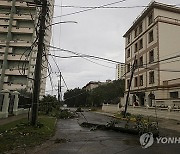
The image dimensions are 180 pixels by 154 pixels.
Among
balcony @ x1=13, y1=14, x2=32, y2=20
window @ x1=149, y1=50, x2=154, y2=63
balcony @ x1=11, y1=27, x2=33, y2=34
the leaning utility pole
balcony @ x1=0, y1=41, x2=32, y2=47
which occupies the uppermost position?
balcony @ x1=13, y1=14, x2=32, y2=20

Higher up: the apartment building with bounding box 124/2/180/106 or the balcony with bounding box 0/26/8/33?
the balcony with bounding box 0/26/8/33

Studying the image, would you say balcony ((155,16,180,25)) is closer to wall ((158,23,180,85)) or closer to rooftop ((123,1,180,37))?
wall ((158,23,180,85))

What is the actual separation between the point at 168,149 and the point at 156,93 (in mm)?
21511

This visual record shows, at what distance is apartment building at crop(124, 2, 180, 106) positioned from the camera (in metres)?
27.4

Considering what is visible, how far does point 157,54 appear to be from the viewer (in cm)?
2836

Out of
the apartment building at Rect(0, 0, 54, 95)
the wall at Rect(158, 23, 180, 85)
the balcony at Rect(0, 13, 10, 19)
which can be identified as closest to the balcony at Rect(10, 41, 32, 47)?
the apartment building at Rect(0, 0, 54, 95)

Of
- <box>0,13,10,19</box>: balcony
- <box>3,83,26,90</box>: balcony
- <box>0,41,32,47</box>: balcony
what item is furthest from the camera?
<box>0,13,10,19</box>: balcony

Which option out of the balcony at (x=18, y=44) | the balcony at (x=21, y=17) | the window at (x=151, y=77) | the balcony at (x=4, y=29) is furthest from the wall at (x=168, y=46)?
the balcony at (x=4, y=29)

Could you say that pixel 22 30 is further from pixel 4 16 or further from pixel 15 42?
pixel 4 16

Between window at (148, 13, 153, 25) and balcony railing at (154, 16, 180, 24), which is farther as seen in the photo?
window at (148, 13, 153, 25)

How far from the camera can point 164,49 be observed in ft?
93.5

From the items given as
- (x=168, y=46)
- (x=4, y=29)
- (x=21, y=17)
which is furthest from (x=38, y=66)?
(x=21, y=17)

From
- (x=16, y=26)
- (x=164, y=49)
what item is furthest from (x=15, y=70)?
(x=164, y=49)

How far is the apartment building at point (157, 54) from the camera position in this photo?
27359mm
